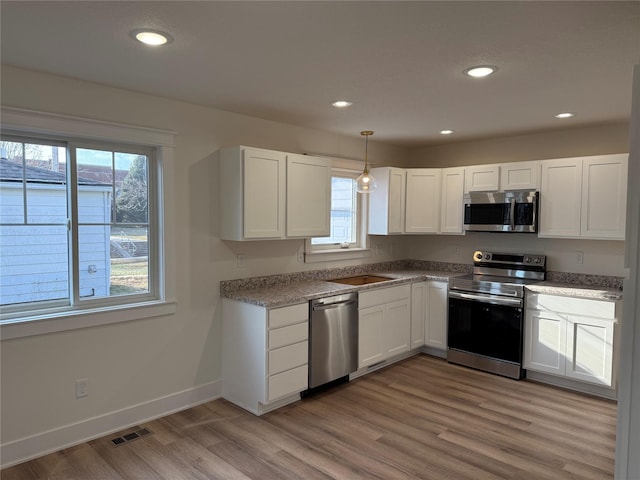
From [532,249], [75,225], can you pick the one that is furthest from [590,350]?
[75,225]

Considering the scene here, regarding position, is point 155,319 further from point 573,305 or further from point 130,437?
point 573,305

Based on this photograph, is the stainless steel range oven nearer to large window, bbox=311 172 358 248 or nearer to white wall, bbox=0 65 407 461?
large window, bbox=311 172 358 248

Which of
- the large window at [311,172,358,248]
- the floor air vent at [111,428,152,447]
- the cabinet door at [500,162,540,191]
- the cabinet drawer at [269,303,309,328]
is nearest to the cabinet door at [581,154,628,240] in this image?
the cabinet door at [500,162,540,191]

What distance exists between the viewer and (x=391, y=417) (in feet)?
11.2

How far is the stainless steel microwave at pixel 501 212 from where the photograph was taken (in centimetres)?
435

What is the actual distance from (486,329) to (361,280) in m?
1.36

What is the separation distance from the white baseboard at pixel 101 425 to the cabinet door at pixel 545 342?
288 centimetres

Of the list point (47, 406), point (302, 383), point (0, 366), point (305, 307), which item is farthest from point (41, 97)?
point (302, 383)

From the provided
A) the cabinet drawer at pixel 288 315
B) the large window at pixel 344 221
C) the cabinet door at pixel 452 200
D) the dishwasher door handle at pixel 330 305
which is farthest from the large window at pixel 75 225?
the cabinet door at pixel 452 200

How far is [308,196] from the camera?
4000 millimetres

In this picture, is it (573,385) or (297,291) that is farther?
(573,385)

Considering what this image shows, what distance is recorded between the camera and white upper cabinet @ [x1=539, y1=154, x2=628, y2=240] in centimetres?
388

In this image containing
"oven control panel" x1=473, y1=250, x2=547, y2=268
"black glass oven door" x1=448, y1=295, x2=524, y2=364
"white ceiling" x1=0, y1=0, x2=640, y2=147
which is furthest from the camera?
"oven control panel" x1=473, y1=250, x2=547, y2=268

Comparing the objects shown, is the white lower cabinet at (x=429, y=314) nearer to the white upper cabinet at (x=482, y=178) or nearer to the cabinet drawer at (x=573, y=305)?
the cabinet drawer at (x=573, y=305)
